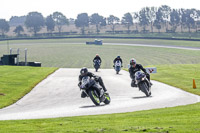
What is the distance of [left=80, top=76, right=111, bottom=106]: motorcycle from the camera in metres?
16.3

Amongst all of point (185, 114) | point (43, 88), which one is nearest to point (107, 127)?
point (185, 114)

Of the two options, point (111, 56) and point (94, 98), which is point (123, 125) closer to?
point (94, 98)

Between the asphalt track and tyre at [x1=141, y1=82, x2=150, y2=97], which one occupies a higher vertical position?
tyre at [x1=141, y1=82, x2=150, y2=97]

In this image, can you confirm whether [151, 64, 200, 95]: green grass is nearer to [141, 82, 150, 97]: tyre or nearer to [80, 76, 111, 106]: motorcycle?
[141, 82, 150, 97]: tyre

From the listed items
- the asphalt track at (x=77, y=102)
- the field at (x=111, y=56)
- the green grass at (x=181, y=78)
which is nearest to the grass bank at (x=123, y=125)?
the asphalt track at (x=77, y=102)

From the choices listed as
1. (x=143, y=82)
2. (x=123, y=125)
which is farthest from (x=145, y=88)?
(x=123, y=125)

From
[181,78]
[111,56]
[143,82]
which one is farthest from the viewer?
[111,56]

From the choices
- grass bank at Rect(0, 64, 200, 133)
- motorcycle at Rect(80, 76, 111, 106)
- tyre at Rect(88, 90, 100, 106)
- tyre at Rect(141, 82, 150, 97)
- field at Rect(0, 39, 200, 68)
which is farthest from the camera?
field at Rect(0, 39, 200, 68)

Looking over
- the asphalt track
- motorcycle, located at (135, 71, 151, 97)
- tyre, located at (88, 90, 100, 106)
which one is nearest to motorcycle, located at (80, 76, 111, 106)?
tyre, located at (88, 90, 100, 106)

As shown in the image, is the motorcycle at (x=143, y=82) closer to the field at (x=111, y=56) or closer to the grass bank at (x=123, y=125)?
the grass bank at (x=123, y=125)

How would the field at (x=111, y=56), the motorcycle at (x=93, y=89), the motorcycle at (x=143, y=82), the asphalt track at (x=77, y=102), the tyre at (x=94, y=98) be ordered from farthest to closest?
the field at (x=111, y=56) → the motorcycle at (x=143, y=82) → the tyre at (x=94, y=98) → the motorcycle at (x=93, y=89) → the asphalt track at (x=77, y=102)

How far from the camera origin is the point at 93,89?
16.6 meters

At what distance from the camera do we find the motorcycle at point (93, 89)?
53.5ft

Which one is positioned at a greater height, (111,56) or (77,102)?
(77,102)
